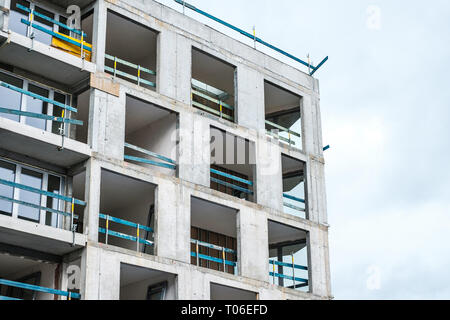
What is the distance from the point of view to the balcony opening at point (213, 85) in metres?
37.9

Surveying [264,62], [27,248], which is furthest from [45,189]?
[264,62]

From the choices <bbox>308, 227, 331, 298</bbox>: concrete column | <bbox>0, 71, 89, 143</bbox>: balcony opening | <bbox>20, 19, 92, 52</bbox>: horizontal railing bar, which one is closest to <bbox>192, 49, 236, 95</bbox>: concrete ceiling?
<bbox>20, 19, 92, 52</bbox>: horizontal railing bar

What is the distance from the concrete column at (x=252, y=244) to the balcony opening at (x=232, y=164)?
122 cm

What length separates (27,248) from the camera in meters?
30.2

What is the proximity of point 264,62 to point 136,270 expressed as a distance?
43.0 ft

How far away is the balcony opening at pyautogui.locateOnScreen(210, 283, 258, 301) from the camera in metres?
33.9

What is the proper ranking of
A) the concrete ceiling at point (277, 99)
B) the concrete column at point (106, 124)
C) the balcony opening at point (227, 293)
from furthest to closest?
1. the concrete ceiling at point (277, 99)
2. the balcony opening at point (227, 293)
3. the concrete column at point (106, 124)

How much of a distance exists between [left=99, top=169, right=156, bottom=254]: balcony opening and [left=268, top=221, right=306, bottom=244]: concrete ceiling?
6208mm

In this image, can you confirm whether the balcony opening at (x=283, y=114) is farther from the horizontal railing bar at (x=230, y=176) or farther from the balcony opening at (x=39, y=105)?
the balcony opening at (x=39, y=105)

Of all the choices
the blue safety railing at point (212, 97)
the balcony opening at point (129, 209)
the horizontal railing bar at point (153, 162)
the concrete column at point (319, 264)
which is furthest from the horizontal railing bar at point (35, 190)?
the concrete column at point (319, 264)

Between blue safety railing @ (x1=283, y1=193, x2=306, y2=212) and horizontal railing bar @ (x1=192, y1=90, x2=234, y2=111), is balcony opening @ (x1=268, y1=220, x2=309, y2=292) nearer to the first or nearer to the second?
blue safety railing @ (x1=283, y1=193, x2=306, y2=212)

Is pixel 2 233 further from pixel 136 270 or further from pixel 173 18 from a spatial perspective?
pixel 173 18

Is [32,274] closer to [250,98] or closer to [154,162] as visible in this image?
[154,162]

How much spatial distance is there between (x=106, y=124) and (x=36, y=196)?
3844mm
